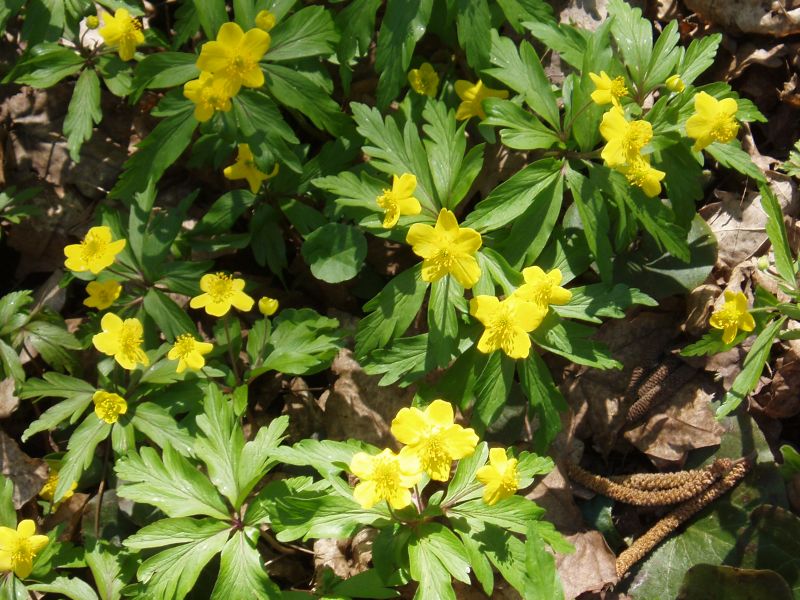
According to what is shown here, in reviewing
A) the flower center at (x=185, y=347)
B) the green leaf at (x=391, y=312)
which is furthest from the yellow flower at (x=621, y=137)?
the flower center at (x=185, y=347)

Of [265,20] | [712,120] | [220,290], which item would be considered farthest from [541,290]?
[265,20]

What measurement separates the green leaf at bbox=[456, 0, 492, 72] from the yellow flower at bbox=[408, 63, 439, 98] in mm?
373

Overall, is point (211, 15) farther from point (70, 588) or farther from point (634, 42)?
point (70, 588)

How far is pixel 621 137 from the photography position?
2879 millimetres

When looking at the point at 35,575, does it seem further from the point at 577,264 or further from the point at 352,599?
the point at 577,264

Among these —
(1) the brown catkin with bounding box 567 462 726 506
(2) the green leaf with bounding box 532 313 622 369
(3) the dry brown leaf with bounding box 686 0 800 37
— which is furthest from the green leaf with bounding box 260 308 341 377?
(3) the dry brown leaf with bounding box 686 0 800 37

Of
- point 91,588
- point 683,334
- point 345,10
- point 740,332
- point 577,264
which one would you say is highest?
point 345,10

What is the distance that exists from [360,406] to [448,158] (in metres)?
1.33

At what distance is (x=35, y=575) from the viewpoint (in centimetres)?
331

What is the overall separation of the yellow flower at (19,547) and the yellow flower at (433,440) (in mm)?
1820

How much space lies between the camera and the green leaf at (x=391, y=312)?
3098 millimetres

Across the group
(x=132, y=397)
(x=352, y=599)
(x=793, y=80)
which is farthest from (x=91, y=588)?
(x=793, y=80)

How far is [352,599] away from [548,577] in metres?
0.91

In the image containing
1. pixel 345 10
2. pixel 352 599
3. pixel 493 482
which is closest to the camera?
pixel 493 482
